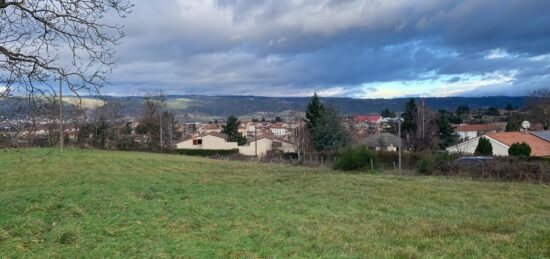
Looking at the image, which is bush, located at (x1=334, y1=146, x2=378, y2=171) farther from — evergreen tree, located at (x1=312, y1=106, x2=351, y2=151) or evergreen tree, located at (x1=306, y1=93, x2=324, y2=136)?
evergreen tree, located at (x1=306, y1=93, x2=324, y2=136)

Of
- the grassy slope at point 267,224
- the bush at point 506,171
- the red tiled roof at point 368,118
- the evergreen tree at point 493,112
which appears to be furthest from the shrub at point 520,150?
the red tiled roof at point 368,118

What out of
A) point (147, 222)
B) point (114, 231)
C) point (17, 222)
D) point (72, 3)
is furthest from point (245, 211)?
point (72, 3)

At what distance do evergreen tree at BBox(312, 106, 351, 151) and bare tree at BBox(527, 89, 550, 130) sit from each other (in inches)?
1463

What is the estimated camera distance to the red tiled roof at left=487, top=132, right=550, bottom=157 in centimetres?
5128

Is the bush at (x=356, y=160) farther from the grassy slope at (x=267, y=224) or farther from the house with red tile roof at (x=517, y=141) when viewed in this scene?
the house with red tile roof at (x=517, y=141)

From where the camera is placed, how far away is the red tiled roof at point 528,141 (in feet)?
168

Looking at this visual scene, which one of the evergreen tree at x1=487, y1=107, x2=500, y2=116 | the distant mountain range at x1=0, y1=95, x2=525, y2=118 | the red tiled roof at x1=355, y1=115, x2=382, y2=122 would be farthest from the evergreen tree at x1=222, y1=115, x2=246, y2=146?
the evergreen tree at x1=487, y1=107, x2=500, y2=116

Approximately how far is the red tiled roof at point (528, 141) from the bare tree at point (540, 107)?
25506 mm

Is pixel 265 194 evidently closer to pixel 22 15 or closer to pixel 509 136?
pixel 22 15

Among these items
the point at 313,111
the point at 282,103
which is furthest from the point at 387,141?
the point at 282,103

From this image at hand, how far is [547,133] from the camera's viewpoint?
5703 cm

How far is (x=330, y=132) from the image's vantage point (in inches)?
2484

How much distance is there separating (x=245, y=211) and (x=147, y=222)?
8.04ft

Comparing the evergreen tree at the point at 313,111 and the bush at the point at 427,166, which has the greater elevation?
the evergreen tree at the point at 313,111
